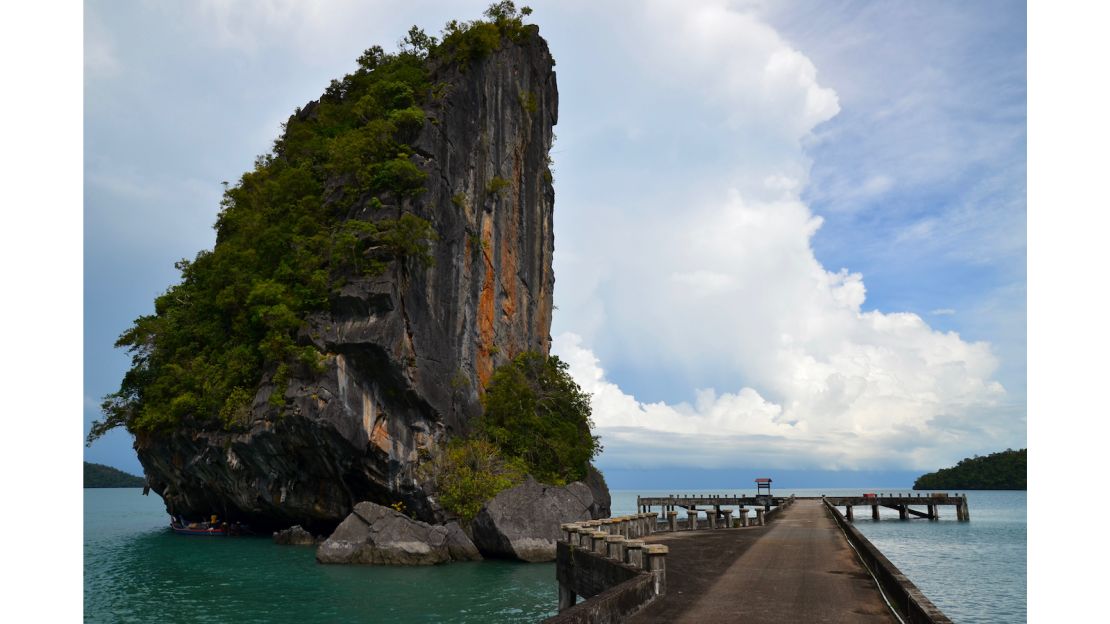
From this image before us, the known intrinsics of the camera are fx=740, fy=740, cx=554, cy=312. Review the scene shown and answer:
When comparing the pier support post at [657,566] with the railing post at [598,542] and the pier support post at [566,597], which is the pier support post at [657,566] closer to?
the railing post at [598,542]

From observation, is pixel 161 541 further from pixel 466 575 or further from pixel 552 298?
pixel 552 298

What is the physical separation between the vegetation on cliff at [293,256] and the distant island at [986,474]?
14223cm

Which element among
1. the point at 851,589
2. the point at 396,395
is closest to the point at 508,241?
the point at 396,395

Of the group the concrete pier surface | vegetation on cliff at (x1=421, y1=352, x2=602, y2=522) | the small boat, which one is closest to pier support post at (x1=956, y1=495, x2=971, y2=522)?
vegetation on cliff at (x1=421, y1=352, x2=602, y2=522)

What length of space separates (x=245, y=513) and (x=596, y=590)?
4292 cm

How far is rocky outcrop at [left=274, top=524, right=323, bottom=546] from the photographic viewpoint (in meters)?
47.4

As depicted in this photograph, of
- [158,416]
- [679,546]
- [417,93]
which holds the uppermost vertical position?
[417,93]

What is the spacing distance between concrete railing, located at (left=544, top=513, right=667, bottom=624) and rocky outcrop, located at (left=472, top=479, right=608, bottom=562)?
10067mm

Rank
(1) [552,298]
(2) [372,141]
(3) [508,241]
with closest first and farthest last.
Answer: (2) [372,141], (3) [508,241], (1) [552,298]

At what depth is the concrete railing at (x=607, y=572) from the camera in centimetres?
1220

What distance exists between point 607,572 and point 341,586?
1575 centimetres

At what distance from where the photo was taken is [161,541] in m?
53.4

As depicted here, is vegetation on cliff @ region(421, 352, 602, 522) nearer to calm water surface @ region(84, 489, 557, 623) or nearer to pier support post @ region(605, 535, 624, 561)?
calm water surface @ region(84, 489, 557, 623)
